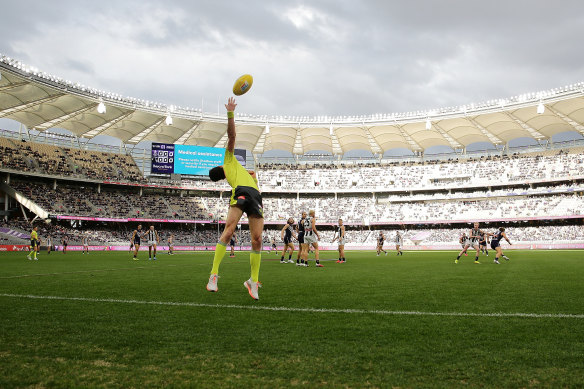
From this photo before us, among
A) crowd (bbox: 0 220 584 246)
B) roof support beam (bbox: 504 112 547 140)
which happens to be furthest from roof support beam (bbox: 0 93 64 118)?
roof support beam (bbox: 504 112 547 140)

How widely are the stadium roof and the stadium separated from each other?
0.97 ft

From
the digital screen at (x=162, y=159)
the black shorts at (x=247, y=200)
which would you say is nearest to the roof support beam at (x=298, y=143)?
the digital screen at (x=162, y=159)

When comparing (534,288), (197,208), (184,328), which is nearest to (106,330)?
(184,328)

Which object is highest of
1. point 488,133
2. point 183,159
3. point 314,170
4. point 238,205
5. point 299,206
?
point 488,133

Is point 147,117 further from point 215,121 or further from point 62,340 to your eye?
point 62,340

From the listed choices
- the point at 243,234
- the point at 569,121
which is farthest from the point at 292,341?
the point at 569,121

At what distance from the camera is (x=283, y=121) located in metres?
56.6

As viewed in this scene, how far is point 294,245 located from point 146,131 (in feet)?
86.4

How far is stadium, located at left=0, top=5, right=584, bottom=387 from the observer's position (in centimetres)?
333

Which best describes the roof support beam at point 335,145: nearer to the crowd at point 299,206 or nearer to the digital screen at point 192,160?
the crowd at point 299,206

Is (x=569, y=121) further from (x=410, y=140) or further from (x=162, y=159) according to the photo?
(x=162, y=159)

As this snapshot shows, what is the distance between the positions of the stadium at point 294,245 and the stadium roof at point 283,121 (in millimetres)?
295

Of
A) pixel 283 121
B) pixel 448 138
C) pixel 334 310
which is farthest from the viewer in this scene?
pixel 448 138

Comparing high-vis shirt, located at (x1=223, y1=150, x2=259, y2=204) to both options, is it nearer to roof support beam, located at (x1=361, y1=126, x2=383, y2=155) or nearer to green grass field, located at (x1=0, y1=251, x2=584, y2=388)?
green grass field, located at (x1=0, y1=251, x2=584, y2=388)
